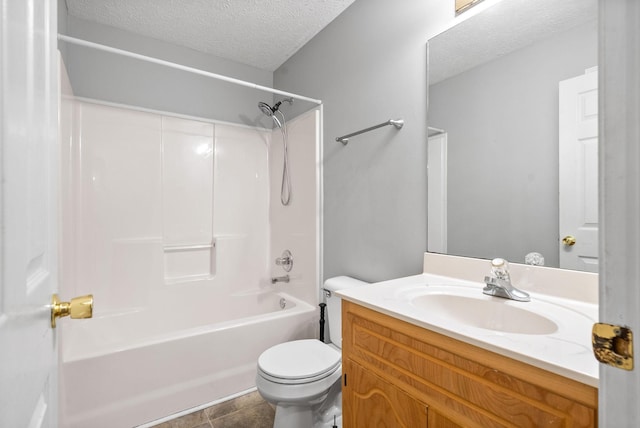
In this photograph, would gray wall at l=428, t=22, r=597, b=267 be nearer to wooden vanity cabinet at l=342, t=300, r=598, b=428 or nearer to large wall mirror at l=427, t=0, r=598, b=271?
large wall mirror at l=427, t=0, r=598, b=271

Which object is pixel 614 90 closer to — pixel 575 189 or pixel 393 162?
pixel 575 189

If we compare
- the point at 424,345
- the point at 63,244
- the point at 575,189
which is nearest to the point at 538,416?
the point at 424,345

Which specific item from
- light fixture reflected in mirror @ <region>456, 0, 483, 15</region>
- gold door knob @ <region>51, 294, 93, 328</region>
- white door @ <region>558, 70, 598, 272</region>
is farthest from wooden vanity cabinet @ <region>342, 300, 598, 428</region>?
light fixture reflected in mirror @ <region>456, 0, 483, 15</region>

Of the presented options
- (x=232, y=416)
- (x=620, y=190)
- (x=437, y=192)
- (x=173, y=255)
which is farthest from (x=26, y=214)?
(x=173, y=255)

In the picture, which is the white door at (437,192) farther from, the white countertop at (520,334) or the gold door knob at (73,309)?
the gold door knob at (73,309)

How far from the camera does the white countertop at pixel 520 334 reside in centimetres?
61

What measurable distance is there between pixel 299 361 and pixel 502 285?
958 mm

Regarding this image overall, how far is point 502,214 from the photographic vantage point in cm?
119

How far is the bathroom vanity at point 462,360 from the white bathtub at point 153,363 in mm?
938

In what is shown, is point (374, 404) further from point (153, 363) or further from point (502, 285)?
point (153, 363)

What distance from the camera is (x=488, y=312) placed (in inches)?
41.4

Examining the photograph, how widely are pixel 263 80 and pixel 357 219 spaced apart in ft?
5.79

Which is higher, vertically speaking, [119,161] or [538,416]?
[119,161]

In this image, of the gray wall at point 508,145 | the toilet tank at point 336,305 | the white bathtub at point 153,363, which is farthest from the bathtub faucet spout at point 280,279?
the gray wall at point 508,145
